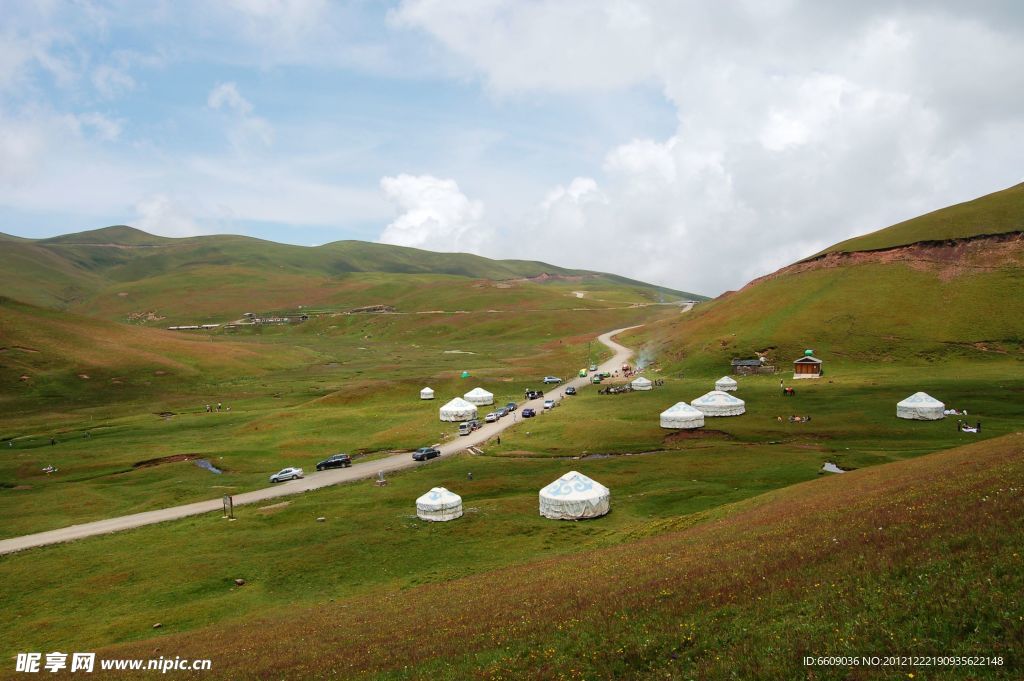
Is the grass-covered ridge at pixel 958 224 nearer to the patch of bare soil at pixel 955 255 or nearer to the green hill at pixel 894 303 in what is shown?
the green hill at pixel 894 303

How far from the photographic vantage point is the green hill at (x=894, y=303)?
107 m

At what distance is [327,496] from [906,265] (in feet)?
440

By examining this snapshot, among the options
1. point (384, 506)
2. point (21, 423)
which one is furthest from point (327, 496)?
point (21, 423)

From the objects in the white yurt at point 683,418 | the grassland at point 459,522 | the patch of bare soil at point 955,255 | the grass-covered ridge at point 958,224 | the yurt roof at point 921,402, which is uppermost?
the grass-covered ridge at point 958,224

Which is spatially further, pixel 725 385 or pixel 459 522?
pixel 725 385

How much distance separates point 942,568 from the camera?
49.9 ft

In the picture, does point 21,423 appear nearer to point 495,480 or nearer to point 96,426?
point 96,426

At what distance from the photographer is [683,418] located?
7131 cm

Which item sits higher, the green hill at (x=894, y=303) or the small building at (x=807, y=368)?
the green hill at (x=894, y=303)

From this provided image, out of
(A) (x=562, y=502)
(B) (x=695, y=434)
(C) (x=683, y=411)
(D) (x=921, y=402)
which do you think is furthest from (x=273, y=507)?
(D) (x=921, y=402)

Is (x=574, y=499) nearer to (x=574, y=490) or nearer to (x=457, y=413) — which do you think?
(x=574, y=490)

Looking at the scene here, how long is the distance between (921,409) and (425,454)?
56814 mm

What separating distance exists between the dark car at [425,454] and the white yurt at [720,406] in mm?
35344

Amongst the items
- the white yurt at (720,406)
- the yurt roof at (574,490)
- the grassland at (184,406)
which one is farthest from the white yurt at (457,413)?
the yurt roof at (574,490)
